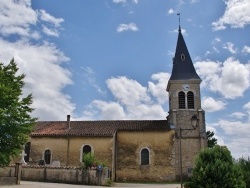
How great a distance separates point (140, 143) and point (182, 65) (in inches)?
412

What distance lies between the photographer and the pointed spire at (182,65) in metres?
34.2

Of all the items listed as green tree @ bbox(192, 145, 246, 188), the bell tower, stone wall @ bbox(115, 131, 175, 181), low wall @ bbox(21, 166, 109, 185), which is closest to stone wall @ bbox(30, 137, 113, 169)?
stone wall @ bbox(115, 131, 175, 181)

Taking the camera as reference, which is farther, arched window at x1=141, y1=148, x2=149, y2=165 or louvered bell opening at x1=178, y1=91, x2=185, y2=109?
louvered bell opening at x1=178, y1=91, x2=185, y2=109

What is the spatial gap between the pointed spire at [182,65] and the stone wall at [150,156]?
22.8 feet

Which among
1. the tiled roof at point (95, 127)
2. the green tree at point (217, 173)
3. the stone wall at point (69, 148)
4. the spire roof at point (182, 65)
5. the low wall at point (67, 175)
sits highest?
the spire roof at point (182, 65)

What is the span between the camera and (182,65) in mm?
35125

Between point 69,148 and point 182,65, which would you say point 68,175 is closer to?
point 69,148

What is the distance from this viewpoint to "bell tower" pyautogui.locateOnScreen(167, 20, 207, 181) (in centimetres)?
3081

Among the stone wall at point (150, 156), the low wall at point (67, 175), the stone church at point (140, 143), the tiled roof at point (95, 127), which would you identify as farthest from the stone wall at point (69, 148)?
the low wall at point (67, 175)

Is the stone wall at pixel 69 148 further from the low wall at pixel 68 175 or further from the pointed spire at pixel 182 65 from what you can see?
the pointed spire at pixel 182 65

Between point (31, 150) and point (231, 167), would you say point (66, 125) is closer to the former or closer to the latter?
point (31, 150)

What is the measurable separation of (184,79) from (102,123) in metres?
10.4

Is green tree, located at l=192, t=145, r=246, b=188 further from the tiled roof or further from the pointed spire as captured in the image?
the pointed spire

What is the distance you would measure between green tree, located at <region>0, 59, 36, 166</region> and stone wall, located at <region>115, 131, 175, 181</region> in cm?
1435
